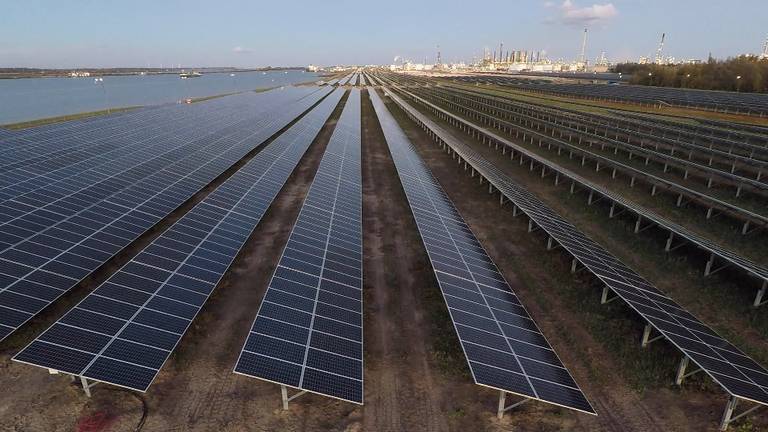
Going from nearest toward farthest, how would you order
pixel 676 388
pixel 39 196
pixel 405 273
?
pixel 676 388 → pixel 405 273 → pixel 39 196

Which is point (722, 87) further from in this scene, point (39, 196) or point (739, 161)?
point (39, 196)

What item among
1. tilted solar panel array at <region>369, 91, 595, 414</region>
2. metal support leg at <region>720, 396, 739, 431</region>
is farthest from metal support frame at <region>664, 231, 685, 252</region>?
metal support leg at <region>720, 396, 739, 431</region>

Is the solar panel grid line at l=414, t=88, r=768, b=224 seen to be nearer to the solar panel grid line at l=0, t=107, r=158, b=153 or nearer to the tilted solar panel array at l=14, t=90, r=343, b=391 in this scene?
the tilted solar panel array at l=14, t=90, r=343, b=391

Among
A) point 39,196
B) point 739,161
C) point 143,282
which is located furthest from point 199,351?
point 739,161

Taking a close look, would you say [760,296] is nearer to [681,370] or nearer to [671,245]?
[671,245]

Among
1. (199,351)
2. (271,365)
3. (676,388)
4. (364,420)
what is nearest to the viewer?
(271,365)

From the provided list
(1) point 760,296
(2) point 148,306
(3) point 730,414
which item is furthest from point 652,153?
(2) point 148,306
